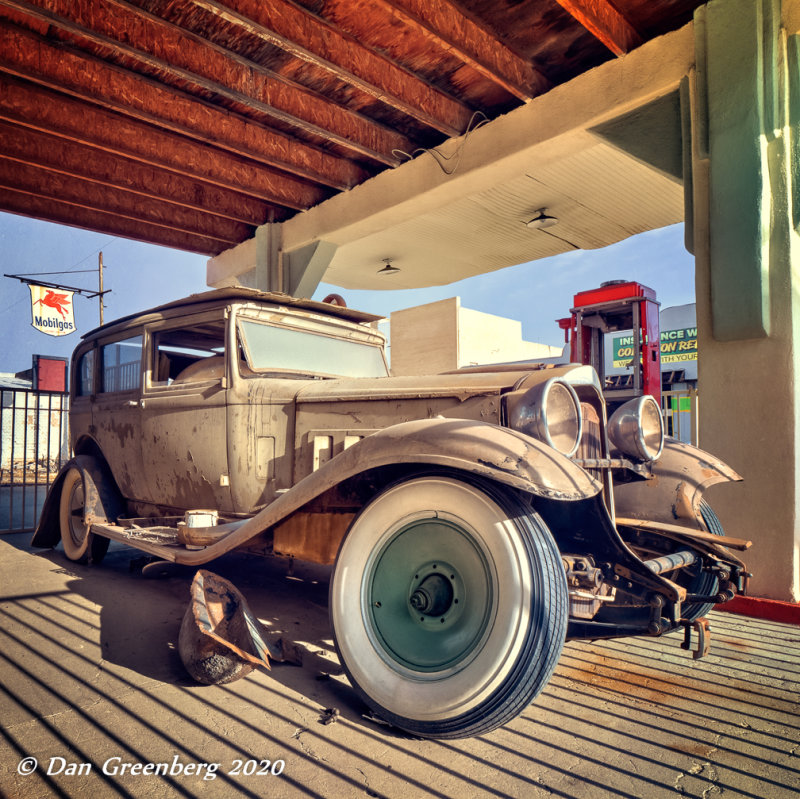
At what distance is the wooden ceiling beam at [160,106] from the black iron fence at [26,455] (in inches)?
130

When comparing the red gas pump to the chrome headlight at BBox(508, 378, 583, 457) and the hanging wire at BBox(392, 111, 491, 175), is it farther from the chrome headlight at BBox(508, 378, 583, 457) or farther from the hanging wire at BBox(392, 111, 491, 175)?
the chrome headlight at BBox(508, 378, 583, 457)

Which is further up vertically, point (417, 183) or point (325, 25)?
point (325, 25)

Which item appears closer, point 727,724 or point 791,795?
point 791,795

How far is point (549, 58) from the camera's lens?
190 inches

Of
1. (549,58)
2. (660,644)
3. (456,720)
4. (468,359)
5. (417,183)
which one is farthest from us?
(468,359)

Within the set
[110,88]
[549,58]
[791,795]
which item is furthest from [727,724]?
[110,88]

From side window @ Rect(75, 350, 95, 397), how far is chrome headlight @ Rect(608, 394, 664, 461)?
4.14 meters

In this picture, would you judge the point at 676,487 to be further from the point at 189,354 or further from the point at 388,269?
the point at 388,269

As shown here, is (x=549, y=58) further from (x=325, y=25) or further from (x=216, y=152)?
(x=216, y=152)

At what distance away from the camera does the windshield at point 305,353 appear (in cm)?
357

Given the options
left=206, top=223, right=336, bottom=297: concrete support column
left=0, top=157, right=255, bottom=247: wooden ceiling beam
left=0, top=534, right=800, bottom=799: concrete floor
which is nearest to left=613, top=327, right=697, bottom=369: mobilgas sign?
left=206, top=223, right=336, bottom=297: concrete support column

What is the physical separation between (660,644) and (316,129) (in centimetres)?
522

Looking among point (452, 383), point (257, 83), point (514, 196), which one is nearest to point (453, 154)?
point (514, 196)

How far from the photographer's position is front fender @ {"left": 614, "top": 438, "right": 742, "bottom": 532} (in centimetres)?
300
